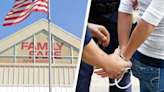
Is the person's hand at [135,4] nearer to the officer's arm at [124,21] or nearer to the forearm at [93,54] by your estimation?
the officer's arm at [124,21]

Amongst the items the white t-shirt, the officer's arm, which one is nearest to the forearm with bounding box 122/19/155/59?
the white t-shirt

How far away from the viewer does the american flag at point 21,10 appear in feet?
1.69

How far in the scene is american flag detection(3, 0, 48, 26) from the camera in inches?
20.3

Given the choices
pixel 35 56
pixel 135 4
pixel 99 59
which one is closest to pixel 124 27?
pixel 135 4

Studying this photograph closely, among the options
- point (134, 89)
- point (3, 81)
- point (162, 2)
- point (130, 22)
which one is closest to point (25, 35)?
point (3, 81)

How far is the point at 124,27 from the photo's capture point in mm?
1137

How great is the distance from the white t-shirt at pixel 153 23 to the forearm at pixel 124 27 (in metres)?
0.09

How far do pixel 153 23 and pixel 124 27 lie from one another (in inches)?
12.2

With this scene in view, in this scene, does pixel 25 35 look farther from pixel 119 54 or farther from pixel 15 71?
pixel 119 54

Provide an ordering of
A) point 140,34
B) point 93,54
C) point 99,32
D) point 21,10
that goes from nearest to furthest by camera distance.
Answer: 1. point 21,10
2. point 93,54
3. point 140,34
4. point 99,32

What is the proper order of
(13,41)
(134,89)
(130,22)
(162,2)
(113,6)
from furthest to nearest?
(134,89) → (113,6) → (130,22) → (162,2) → (13,41)

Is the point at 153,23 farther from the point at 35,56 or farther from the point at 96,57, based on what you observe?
the point at 35,56

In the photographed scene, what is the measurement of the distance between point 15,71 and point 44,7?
18 centimetres

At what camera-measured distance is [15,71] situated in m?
0.52
